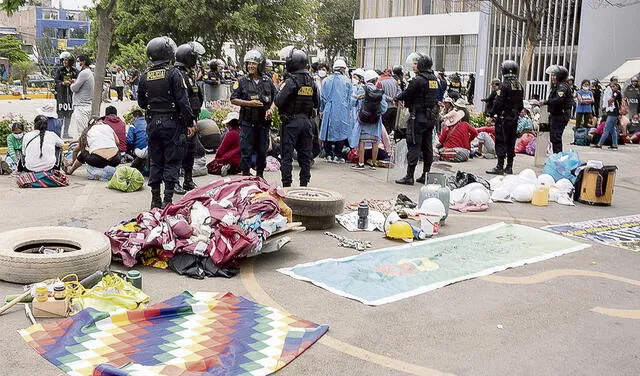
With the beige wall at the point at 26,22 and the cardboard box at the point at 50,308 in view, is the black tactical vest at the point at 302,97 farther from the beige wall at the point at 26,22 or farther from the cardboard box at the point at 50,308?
the beige wall at the point at 26,22

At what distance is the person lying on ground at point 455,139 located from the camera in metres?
13.6

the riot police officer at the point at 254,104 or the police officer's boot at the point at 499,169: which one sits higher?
the riot police officer at the point at 254,104

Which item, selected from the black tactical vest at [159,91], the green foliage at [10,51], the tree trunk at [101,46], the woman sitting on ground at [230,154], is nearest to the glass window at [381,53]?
the green foliage at [10,51]

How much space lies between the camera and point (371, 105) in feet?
38.9

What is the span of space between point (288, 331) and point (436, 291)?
1.59 m

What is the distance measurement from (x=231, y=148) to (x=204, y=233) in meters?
5.09

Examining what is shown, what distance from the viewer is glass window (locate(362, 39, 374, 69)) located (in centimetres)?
3825

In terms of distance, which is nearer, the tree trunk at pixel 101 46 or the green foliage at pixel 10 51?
the tree trunk at pixel 101 46

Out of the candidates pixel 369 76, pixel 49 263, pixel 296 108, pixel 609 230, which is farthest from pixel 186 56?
pixel 609 230

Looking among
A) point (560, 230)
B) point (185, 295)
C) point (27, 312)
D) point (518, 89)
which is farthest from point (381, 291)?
point (518, 89)

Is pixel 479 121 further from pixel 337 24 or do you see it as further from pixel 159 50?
pixel 337 24

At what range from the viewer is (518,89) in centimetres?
1153

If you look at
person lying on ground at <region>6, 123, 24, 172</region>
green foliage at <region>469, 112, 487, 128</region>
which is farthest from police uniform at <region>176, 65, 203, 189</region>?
green foliage at <region>469, 112, 487, 128</region>

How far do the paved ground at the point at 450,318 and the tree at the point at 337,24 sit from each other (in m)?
43.9
